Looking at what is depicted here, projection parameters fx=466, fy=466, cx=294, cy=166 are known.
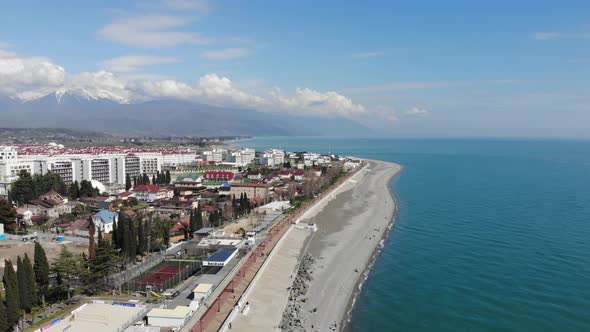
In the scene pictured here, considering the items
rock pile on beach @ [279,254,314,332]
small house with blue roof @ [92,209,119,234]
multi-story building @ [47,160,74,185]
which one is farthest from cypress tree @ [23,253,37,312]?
multi-story building @ [47,160,74,185]

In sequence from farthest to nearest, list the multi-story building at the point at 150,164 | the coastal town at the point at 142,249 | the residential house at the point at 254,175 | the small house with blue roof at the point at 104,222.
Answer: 1. the multi-story building at the point at 150,164
2. the residential house at the point at 254,175
3. the small house with blue roof at the point at 104,222
4. the coastal town at the point at 142,249

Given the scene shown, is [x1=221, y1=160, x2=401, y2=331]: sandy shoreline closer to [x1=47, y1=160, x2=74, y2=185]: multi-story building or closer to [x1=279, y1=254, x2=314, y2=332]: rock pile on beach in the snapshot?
[x1=279, y1=254, x2=314, y2=332]: rock pile on beach

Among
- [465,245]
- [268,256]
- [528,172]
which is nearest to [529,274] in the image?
[465,245]

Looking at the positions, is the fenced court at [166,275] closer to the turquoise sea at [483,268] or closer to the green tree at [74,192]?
the turquoise sea at [483,268]

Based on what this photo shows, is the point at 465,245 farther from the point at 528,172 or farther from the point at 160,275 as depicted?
the point at 528,172

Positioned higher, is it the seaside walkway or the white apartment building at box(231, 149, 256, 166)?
the white apartment building at box(231, 149, 256, 166)

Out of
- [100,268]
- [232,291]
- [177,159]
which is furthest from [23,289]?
[177,159]

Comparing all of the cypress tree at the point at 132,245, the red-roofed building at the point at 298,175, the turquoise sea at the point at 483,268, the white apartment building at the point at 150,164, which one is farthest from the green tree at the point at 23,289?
the white apartment building at the point at 150,164
